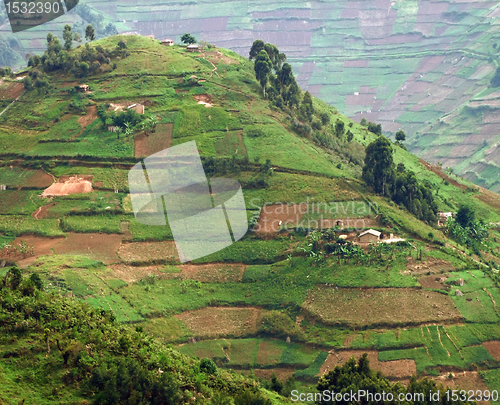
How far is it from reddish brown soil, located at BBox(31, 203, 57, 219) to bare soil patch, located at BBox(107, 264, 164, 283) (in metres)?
10.9

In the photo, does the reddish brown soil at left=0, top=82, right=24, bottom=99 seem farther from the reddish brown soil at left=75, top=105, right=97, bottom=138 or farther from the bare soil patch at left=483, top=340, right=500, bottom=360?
the bare soil patch at left=483, top=340, right=500, bottom=360

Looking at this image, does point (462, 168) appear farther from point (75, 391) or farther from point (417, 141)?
point (75, 391)

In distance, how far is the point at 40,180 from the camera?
61375mm

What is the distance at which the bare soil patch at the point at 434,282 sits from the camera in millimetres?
47844

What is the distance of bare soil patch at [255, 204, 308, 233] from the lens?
5525 centimetres

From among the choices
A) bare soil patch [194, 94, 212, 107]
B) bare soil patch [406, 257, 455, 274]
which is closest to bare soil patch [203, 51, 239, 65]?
bare soil patch [194, 94, 212, 107]

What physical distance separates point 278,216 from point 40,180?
25.7 metres

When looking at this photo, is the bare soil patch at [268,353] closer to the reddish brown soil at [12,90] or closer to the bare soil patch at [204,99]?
the bare soil patch at [204,99]

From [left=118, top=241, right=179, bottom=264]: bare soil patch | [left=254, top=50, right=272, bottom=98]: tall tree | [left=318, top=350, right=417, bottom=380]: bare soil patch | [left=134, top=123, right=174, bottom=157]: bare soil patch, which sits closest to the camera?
[left=318, top=350, right=417, bottom=380]: bare soil patch

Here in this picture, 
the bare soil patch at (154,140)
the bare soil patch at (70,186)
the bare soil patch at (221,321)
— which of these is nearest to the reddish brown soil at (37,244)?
the bare soil patch at (70,186)

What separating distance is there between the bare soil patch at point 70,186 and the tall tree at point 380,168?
2931 cm

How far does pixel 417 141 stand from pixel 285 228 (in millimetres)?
89851

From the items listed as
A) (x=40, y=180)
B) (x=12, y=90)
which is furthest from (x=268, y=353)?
(x=12, y=90)

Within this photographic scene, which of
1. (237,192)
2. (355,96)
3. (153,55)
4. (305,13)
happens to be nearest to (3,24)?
(305,13)
